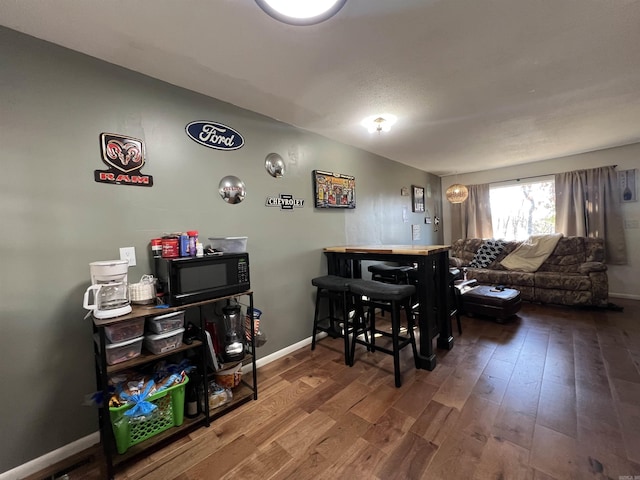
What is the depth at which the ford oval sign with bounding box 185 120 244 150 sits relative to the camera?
6.36ft

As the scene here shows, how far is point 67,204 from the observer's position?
4.78 feet

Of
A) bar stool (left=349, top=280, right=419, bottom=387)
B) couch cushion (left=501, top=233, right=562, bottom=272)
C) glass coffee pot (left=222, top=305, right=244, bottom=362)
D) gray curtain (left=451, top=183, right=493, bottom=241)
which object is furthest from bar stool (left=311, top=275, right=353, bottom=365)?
gray curtain (left=451, top=183, right=493, bottom=241)

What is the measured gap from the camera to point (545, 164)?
4492mm

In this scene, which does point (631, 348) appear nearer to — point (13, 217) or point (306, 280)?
point (306, 280)

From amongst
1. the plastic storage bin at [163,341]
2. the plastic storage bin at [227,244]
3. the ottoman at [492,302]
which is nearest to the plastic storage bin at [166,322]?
the plastic storage bin at [163,341]

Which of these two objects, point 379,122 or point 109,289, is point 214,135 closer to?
point 109,289

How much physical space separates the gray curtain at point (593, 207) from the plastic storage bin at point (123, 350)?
19.4ft

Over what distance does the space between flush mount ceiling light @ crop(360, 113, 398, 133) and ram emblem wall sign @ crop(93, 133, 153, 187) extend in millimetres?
1967

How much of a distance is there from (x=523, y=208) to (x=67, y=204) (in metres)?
6.27

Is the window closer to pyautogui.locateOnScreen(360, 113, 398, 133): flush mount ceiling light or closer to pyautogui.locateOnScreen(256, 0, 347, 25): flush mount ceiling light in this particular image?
pyautogui.locateOnScreen(360, 113, 398, 133): flush mount ceiling light

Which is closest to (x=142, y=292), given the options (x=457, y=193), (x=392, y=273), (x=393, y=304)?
(x=393, y=304)

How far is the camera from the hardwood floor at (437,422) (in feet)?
4.20

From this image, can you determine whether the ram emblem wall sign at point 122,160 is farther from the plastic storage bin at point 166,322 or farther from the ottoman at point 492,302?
the ottoman at point 492,302

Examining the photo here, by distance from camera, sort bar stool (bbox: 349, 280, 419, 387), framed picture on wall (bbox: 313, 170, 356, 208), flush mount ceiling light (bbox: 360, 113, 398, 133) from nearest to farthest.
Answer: bar stool (bbox: 349, 280, 419, 387)
flush mount ceiling light (bbox: 360, 113, 398, 133)
framed picture on wall (bbox: 313, 170, 356, 208)
